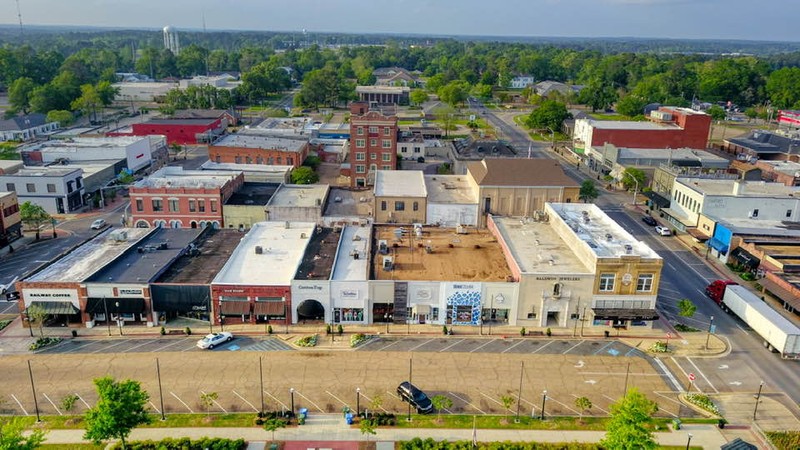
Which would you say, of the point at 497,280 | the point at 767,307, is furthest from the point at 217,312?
the point at 767,307

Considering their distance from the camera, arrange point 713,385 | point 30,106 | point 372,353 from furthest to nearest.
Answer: point 30,106
point 372,353
point 713,385

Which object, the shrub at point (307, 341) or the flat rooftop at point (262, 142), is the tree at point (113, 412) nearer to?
the shrub at point (307, 341)

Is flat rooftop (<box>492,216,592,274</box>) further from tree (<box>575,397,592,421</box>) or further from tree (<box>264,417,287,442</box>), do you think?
tree (<box>264,417,287,442</box>)

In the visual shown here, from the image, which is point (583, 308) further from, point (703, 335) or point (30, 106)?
point (30, 106)

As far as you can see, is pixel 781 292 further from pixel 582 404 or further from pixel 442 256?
pixel 442 256

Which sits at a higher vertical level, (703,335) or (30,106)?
(30,106)

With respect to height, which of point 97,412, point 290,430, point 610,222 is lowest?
point 290,430

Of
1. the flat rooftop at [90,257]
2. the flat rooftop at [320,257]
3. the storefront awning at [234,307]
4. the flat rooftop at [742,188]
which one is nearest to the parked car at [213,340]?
the storefront awning at [234,307]
